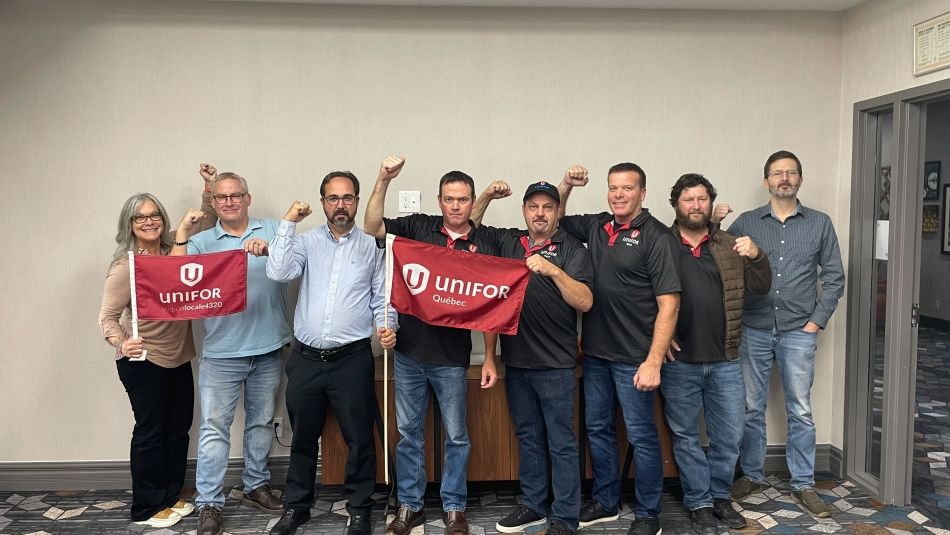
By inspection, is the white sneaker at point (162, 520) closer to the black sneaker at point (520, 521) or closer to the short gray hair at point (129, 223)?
the short gray hair at point (129, 223)

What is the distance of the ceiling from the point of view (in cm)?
391

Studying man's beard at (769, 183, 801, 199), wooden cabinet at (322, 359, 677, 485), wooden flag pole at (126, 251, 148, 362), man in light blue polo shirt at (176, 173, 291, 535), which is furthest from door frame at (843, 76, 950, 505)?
wooden flag pole at (126, 251, 148, 362)

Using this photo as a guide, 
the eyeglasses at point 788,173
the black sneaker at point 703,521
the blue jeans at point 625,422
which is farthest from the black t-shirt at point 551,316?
the eyeglasses at point 788,173

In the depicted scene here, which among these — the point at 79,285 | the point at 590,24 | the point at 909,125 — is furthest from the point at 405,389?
the point at 909,125

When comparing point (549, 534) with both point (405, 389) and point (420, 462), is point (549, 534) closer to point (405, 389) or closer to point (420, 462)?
point (420, 462)

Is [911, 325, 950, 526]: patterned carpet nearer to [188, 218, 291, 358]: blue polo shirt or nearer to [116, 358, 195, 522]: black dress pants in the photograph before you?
[188, 218, 291, 358]: blue polo shirt

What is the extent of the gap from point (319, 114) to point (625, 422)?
2518 mm

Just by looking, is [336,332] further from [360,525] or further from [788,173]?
[788,173]

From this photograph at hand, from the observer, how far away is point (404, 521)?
3426 millimetres

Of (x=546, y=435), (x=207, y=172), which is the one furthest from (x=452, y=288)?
(x=207, y=172)

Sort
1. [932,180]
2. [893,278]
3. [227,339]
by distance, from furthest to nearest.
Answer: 1. [932,180]
2. [893,278]
3. [227,339]

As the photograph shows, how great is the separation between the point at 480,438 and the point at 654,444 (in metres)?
0.97

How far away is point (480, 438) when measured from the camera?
3756mm

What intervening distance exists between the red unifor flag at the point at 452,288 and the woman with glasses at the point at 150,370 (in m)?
1.19
